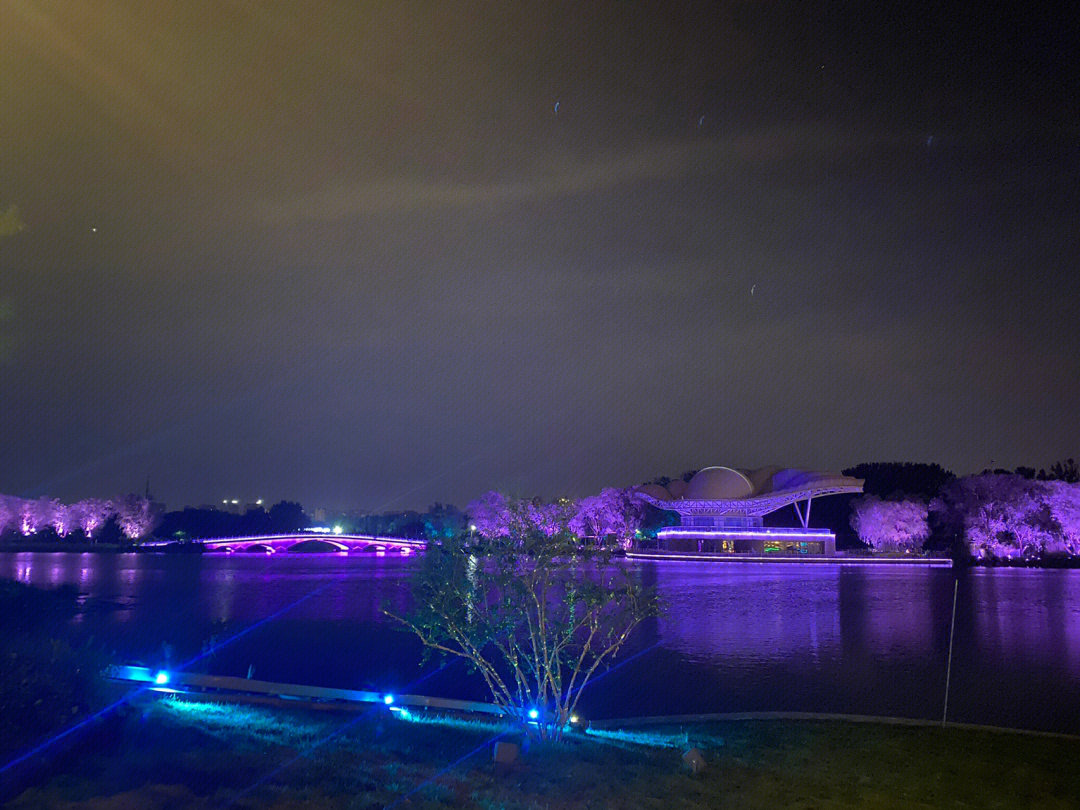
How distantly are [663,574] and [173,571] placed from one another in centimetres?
4817

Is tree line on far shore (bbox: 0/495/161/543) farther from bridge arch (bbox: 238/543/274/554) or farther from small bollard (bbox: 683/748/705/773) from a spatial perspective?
small bollard (bbox: 683/748/705/773)

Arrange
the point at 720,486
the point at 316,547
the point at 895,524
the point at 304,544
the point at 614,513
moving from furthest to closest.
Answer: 1. the point at 316,547
2. the point at 304,544
3. the point at 720,486
4. the point at 614,513
5. the point at 895,524

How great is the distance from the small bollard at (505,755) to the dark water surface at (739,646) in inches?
144

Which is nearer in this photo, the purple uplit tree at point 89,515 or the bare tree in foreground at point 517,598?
the bare tree in foreground at point 517,598

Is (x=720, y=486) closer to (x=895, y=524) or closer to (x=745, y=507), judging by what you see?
(x=745, y=507)

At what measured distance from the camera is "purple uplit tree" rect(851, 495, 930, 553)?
10531 cm

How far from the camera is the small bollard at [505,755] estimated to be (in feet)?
32.6

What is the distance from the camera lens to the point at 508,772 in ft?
31.7

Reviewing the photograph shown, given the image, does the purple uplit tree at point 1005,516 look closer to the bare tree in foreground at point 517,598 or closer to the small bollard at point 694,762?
the bare tree in foreground at point 517,598

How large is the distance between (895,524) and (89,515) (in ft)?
405

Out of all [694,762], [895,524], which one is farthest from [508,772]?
[895,524]

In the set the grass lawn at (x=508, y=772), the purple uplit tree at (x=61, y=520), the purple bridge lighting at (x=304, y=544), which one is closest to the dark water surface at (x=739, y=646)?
the grass lawn at (x=508, y=772)

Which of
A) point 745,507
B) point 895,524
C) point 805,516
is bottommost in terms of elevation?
point 895,524

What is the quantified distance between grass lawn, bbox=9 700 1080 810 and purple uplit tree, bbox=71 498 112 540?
469 feet
